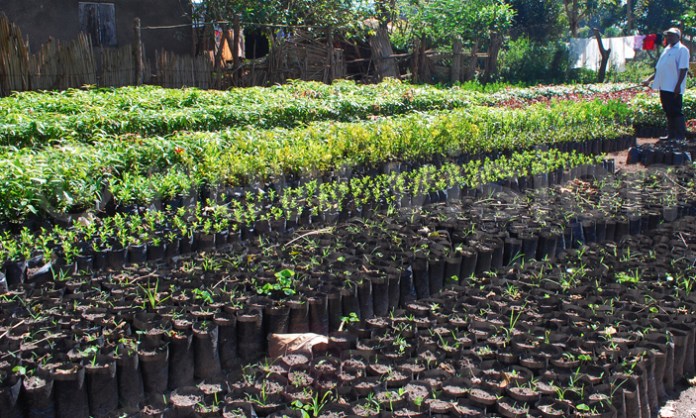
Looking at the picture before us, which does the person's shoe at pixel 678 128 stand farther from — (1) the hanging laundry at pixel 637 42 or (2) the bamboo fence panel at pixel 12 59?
(1) the hanging laundry at pixel 637 42

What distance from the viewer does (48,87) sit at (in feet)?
38.3

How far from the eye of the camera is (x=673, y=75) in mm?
10289

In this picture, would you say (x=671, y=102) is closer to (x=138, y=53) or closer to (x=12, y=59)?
(x=138, y=53)

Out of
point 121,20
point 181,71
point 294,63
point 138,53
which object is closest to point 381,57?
point 294,63

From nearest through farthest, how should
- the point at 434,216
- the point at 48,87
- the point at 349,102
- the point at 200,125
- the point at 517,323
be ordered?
the point at 517,323 < the point at 434,216 < the point at 200,125 < the point at 349,102 < the point at 48,87

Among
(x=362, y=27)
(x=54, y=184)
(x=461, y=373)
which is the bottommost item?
(x=461, y=373)

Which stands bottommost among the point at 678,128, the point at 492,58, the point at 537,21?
the point at 678,128

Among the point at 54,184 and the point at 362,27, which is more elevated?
the point at 362,27

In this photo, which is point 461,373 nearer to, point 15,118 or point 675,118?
point 15,118

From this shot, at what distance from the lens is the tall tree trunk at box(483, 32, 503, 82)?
899 inches

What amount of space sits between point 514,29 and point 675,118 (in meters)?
20.2

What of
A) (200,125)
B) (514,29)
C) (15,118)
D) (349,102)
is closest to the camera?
(15,118)

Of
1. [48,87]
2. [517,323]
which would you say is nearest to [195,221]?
[517,323]

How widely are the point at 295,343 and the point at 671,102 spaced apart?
9.12 metres
